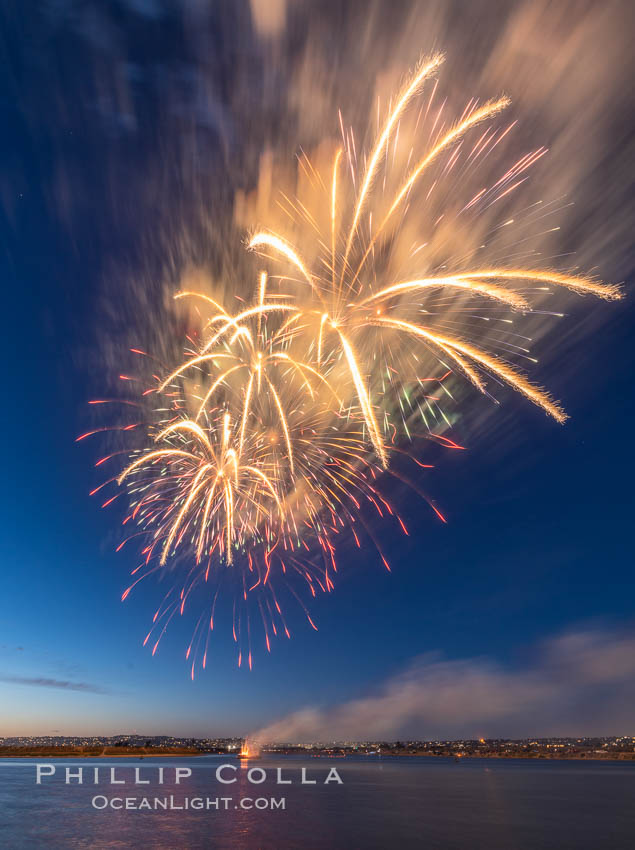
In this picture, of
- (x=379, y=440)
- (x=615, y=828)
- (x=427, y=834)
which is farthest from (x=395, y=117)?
(x=615, y=828)

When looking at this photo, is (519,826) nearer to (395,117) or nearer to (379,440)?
(379,440)

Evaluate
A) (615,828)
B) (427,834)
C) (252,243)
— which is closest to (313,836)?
(427,834)

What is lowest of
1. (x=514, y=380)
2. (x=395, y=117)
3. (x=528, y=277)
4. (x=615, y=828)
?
(x=615, y=828)

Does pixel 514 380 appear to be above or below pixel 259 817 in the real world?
above

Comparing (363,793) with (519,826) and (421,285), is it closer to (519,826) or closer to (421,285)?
(519,826)

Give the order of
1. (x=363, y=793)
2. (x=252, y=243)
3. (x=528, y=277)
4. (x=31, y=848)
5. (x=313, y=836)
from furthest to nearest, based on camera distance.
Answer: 1. (x=363, y=793)
2. (x=313, y=836)
3. (x=31, y=848)
4. (x=252, y=243)
5. (x=528, y=277)

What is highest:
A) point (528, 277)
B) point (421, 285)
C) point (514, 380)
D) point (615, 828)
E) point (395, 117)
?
point (395, 117)

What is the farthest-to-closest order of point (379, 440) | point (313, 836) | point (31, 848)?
1. point (313, 836)
2. point (31, 848)
3. point (379, 440)

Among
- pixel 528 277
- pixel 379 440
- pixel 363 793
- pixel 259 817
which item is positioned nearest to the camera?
pixel 528 277

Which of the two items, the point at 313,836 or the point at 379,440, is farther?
the point at 313,836
